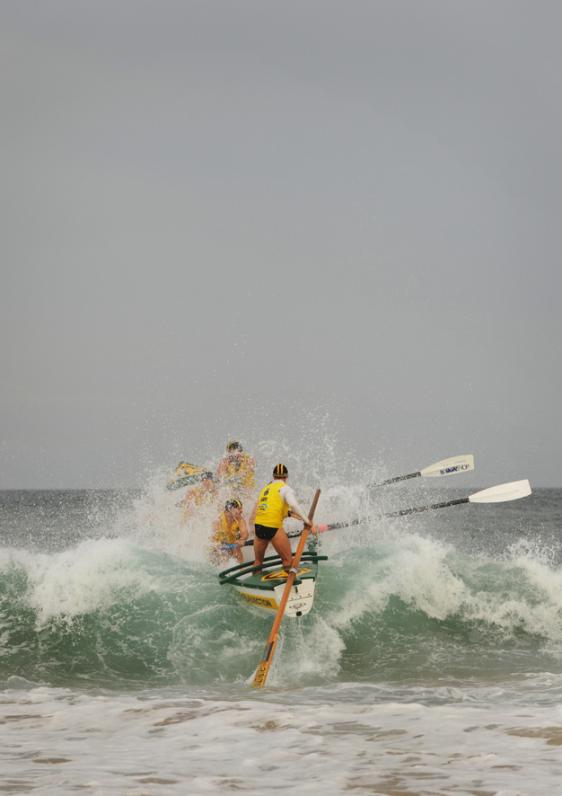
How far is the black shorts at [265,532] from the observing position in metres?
11.4

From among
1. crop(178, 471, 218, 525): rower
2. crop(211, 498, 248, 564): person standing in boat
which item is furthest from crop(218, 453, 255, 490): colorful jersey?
crop(211, 498, 248, 564): person standing in boat

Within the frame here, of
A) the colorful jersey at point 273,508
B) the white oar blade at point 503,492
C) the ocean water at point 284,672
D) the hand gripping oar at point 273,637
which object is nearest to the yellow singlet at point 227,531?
the ocean water at point 284,672

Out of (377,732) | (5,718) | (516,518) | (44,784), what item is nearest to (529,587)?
(377,732)

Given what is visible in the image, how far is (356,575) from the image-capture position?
45.6 ft

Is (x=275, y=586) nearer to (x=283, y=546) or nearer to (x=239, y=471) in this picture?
(x=283, y=546)

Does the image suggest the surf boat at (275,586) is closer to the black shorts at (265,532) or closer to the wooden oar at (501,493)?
the black shorts at (265,532)

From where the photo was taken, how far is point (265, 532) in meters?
11.5

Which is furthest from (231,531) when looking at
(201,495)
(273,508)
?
(201,495)

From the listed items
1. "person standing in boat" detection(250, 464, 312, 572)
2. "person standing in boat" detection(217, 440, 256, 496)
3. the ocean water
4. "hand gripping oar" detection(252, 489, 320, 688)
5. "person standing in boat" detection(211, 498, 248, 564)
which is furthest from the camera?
"person standing in boat" detection(217, 440, 256, 496)

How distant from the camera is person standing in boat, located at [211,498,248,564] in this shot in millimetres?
14031

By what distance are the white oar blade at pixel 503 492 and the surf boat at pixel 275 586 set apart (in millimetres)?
3103

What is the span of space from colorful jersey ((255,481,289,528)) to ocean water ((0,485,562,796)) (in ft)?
4.59

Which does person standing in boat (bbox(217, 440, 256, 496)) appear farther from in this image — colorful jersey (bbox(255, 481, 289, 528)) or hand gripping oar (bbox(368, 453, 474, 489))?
colorful jersey (bbox(255, 481, 289, 528))

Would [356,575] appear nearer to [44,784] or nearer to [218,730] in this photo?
[218,730]
